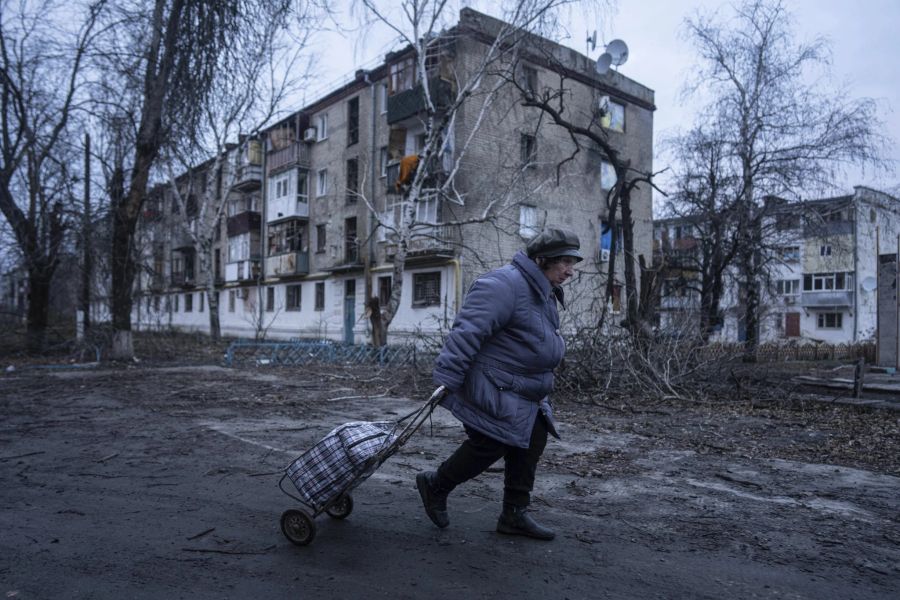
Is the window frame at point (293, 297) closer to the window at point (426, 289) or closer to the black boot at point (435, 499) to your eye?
the window at point (426, 289)

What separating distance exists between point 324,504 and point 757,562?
237 cm

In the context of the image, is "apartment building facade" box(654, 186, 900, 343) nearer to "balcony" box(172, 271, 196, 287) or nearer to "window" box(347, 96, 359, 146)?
"window" box(347, 96, 359, 146)

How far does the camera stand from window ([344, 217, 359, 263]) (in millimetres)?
30334

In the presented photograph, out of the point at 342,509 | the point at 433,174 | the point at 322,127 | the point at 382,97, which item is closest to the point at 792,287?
the point at 382,97

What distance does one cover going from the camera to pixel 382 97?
29047mm

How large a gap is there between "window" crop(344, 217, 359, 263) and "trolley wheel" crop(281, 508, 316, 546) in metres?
27.1

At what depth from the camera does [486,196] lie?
2548 centimetres

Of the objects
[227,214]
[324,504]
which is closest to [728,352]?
[324,504]

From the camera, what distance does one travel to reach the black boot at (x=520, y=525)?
11.9ft

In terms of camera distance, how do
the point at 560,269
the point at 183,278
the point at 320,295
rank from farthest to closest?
the point at 183,278 < the point at 320,295 < the point at 560,269

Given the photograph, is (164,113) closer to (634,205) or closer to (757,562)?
(757,562)

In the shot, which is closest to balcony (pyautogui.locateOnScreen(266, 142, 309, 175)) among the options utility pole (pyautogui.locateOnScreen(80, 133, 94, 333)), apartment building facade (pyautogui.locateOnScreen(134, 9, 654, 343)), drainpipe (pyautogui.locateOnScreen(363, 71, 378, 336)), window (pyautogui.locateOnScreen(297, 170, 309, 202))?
apartment building facade (pyautogui.locateOnScreen(134, 9, 654, 343))

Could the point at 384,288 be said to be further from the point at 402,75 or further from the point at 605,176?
the point at 605,176

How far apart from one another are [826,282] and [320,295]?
37774 millimetres
